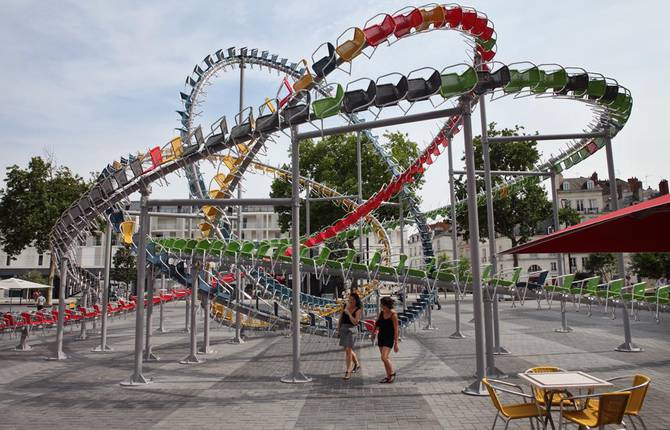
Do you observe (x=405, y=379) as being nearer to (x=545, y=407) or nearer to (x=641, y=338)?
(x=545, y=407)

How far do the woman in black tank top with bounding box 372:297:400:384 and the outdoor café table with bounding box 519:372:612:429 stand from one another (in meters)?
3.97

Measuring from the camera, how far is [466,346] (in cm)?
1459

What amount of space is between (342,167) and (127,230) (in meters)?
26.9

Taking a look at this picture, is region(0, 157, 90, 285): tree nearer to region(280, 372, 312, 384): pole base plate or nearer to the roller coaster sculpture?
the roller coaster sculpture

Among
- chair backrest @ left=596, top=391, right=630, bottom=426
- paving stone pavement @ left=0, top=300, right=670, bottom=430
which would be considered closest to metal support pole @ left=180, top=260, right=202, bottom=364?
paving stone pavement @ left=0, top=300, right=670, bottom=430

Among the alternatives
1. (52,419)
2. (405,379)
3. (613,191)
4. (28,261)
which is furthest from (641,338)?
(28,261)

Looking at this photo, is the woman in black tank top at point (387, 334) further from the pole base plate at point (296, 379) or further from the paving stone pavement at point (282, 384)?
the pole base plate at point (296, 379)

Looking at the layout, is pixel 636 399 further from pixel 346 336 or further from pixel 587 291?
pixel 587 291

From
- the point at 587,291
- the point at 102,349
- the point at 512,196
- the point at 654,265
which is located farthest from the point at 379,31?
the point at 654,265

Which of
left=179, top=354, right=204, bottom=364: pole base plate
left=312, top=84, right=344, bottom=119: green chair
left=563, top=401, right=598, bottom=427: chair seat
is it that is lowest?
left=179, top=354, right=204, bottom=364: pole base plate

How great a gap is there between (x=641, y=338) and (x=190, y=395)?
14282mm

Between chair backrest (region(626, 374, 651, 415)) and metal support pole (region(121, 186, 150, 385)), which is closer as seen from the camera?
chair backrest (region(626, 374, 651, 415))

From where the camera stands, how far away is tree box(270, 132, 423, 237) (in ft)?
124

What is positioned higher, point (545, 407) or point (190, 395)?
point (545, 407)
